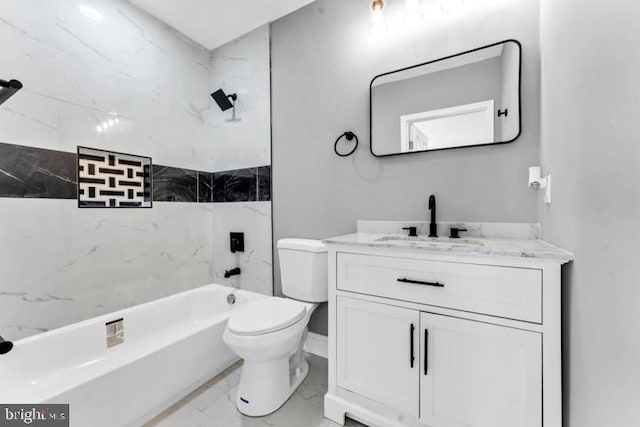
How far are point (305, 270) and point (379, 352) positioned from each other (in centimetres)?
70

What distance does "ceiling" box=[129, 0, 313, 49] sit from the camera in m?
1.95

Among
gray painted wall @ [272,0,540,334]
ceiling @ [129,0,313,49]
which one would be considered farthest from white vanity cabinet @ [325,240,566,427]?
ceiling @ [129,0,313,49]

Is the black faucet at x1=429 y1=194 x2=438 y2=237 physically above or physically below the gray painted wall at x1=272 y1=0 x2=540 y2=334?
below

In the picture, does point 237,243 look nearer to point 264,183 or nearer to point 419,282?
point 264,183

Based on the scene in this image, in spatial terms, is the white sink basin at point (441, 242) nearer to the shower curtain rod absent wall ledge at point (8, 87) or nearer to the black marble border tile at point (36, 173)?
Result: the shower curtain rod absent wall ledge at point (8, 87)

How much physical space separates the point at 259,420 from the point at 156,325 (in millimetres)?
1079

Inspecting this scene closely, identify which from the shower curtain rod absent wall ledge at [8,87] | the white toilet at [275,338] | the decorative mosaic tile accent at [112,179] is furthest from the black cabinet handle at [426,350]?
the decorative mosaic tile accent at [112,179]

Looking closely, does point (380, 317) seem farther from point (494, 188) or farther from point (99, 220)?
point (99, 220)

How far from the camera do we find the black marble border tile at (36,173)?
4.53ft

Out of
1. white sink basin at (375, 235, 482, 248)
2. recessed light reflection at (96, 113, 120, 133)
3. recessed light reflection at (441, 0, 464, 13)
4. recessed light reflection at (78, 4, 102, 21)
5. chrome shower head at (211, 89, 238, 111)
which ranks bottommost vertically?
white sink basin at (375, 235, 482, 248)

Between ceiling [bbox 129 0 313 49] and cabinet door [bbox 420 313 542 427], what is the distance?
2309 millimetres

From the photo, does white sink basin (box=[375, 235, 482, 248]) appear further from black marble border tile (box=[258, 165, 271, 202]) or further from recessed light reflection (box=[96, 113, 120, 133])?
recessed light reflection (box=[96, 113, 120, 133])

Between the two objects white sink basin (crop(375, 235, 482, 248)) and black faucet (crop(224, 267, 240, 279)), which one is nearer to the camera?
white sink basin (crop(375, 235, 482, 248))

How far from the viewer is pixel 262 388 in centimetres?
140
